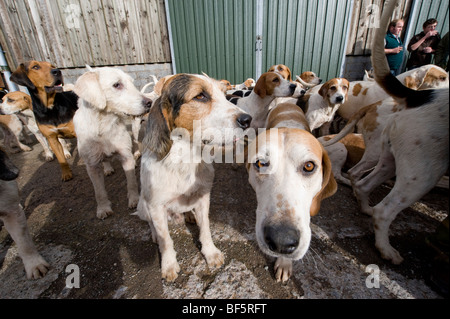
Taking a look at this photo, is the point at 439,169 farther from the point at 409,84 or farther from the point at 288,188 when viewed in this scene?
the point at 409,84

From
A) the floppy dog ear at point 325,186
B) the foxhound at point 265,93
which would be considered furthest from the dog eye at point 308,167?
→ the foxhound at point 265,93

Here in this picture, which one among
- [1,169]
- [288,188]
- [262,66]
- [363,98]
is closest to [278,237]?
[288,188]

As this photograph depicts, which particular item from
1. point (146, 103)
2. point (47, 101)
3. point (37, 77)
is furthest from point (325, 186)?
point (37, 77)

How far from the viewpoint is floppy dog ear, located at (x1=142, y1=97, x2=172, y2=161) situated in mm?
1753

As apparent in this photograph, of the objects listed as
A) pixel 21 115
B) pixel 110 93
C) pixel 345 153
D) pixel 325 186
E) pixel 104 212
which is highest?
pixel 110 93

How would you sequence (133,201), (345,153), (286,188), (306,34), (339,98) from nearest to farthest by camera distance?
(286,188) → (133,201) → (345,153) → (339,98) → (306,34)

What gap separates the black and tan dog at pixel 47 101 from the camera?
3.67 metres

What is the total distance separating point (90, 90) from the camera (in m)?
2.68

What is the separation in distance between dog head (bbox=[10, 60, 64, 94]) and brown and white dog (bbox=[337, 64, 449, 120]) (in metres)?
6.05

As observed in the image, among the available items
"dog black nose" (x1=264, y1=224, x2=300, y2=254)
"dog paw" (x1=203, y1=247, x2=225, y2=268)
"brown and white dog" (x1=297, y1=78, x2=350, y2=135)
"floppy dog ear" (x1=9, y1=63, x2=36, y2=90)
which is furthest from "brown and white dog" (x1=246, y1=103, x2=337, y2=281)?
"floppy dog ear" (x1=9, y1=63, x2=36, y2=90)

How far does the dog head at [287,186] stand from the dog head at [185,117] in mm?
361

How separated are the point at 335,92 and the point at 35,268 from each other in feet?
19.6

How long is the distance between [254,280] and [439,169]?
1.86 metres

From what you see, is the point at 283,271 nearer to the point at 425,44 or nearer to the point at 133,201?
the point at 133,201
